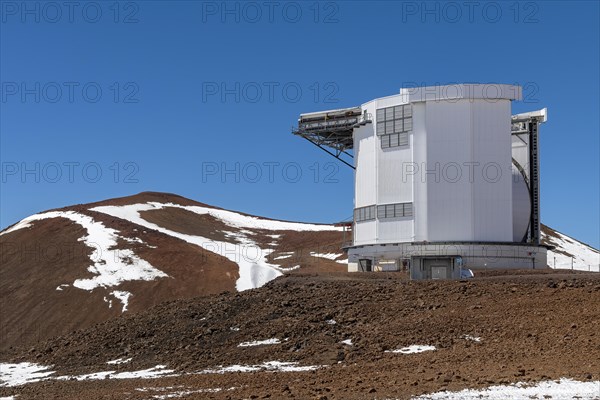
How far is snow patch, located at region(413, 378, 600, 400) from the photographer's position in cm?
1192

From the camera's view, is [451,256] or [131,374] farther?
[451,256]

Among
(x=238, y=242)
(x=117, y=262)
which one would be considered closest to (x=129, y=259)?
(x=117, y=262)

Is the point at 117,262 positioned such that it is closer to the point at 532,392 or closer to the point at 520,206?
the point at 520,206

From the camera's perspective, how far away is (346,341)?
66.3 ft

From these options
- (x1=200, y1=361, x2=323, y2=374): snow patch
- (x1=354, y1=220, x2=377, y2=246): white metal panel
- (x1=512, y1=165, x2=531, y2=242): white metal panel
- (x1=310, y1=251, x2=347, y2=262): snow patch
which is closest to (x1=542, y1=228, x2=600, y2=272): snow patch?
(x1=310, y1=251, x2=347, y2=262): snow patch

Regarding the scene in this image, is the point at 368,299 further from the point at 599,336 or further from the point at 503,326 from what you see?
the point at 599,336

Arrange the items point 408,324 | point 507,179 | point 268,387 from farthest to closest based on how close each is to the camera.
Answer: point 507,179 < point 408,324 < point 268,387

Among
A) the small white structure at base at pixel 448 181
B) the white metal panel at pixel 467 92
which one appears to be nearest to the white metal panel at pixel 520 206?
the small white structure at base at pixel 448 181

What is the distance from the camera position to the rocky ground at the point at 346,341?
1475 centimetres

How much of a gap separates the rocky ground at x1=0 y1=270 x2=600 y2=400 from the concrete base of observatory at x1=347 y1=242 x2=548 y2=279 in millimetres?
7978

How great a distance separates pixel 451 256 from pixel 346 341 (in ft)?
50.6

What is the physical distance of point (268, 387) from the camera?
15.0 metres

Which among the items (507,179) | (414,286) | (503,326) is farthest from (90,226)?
(503,326)

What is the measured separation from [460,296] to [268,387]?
978 cm
